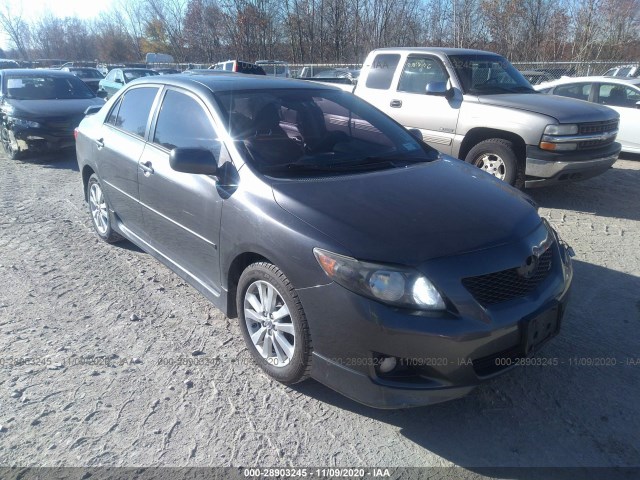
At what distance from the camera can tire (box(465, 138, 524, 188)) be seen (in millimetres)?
6344

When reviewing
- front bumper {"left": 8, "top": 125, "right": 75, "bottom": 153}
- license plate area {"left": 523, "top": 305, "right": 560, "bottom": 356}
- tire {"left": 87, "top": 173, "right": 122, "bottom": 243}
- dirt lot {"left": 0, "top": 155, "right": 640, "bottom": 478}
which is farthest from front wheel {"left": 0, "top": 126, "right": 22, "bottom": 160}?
license plate area {"left": 523, "top": 305, "right": 560, "bottom": 356}

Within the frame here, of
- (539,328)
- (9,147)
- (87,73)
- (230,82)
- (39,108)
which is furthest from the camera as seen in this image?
(87,73)

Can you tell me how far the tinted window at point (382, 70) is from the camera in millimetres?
7738

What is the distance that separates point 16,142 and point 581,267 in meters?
10.0

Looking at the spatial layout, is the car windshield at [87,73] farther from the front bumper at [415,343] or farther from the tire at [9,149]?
the front bumper at [415,343]

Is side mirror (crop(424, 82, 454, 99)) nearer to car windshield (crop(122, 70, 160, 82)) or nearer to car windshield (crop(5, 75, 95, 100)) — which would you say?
car windshield (crop(5, 75, 95, 100))

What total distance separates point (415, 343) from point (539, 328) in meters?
0.78

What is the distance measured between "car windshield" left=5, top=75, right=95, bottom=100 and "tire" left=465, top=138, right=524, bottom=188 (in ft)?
27.5

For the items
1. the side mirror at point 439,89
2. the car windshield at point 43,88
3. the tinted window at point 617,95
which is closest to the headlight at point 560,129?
the side mirror at point 439,89

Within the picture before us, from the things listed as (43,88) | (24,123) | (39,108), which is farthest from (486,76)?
(43,88)

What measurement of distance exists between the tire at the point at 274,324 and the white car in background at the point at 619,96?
8521 millimetres

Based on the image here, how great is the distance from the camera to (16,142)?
386 inches

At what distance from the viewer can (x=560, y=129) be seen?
6031 millimetres

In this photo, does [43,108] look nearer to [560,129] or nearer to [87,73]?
[560,129]
